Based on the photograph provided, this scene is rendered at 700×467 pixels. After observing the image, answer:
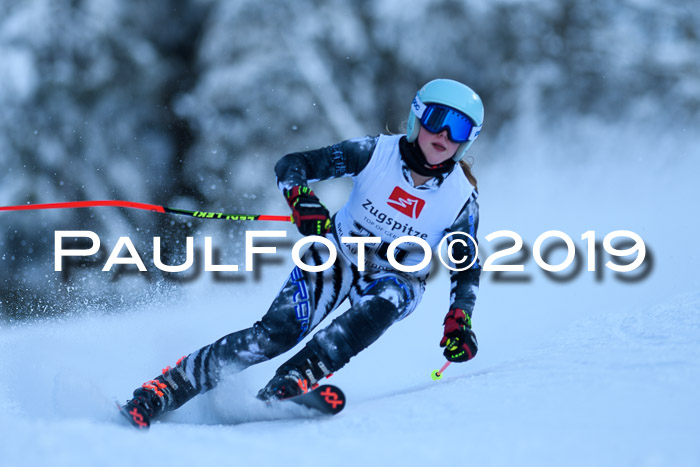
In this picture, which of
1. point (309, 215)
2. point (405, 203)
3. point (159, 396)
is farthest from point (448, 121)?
point (159, 396)

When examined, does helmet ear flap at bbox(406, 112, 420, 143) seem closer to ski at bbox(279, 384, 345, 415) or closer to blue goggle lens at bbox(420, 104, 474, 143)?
blue goggle lens at bbox(420, 104, 474, 143)

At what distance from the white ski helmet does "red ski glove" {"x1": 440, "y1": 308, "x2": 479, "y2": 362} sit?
0.62 m

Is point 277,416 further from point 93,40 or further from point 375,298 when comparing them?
point 93,40

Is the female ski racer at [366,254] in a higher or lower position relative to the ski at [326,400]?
higher

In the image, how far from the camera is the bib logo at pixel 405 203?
7.98 ft

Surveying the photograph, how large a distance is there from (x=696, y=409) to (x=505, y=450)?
0.51 meters

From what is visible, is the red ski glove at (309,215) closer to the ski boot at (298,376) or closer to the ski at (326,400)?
the ski boot at (298,376)

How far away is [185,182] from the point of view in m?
5.86

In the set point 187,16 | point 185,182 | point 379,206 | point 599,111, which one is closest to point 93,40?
point 187,16

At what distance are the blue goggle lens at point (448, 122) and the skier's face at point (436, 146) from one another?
21 mm

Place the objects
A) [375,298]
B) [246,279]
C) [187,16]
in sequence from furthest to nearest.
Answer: [187,16], [246,279], [375,298]

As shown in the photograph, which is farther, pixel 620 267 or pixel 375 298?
pixel 620 267

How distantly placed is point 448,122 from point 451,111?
1.8 inches

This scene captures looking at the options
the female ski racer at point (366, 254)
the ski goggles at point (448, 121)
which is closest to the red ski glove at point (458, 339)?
the female ski racer at point (366, 254)
